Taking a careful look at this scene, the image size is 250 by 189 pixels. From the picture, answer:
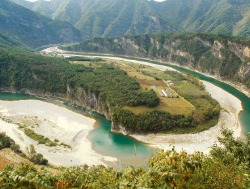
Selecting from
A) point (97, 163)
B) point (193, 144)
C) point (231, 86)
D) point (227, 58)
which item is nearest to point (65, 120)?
point (97, 163)

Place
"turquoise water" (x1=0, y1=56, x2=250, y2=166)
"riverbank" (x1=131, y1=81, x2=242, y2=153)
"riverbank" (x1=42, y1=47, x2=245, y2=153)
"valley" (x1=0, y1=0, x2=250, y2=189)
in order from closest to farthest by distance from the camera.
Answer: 1. "valley" (x1=0, y1=0, x2=250, y2=189)
2. "turquoise water" (x1=0, y1=56, x2=250, y2=166)
3. "riverbank" (x1=131, y1=81, x2=242, y2=153)
4. "riverbank" (x1=42, y1=47, x2=245, y2=153)

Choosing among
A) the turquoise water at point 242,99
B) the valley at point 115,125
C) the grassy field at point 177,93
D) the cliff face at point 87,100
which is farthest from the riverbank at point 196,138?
the cliff face at point 87,100

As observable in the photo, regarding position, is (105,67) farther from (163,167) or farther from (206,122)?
(163,167)

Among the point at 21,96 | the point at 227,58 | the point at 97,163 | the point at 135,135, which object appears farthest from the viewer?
the point at 227,58

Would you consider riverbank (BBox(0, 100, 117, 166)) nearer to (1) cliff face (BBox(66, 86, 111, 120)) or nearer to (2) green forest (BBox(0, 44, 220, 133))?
(1) cliff face (BBox(66, 86, 111, 120))

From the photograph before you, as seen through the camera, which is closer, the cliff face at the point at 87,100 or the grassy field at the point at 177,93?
the grassy field at the point at 177,93

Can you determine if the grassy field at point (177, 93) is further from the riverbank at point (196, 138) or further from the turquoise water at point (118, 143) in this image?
the turquoise water at point (118, 143)

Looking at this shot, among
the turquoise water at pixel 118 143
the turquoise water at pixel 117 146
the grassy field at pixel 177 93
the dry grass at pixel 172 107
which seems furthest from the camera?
the grassy field at pixel 177 93

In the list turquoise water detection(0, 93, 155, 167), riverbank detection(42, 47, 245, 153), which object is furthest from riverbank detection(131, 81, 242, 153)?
turquoise water detection(0, 93, 155, 167)
